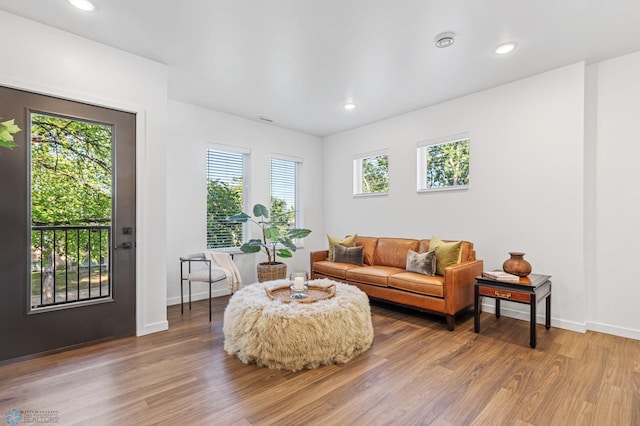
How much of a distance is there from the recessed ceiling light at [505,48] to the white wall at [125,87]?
10.9 ft

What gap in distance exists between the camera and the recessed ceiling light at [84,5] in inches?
89.4

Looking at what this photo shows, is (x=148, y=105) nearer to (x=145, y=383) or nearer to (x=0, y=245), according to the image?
(x=0, y=245)

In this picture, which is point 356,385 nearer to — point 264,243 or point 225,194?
point 264,243

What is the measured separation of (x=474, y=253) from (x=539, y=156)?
50.9 inches

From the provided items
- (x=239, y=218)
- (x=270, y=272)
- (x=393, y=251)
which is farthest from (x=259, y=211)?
(x=393, y=251)

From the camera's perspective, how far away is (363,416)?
1824 mm

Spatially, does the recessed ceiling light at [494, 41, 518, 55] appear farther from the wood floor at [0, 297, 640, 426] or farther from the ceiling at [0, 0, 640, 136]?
the wood floor at [0, 297, 640, 426]

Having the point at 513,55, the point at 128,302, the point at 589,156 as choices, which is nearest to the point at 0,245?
the point at 128,302

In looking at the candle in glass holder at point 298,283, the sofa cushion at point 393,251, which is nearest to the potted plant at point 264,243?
the sofa cushion at point 393,251

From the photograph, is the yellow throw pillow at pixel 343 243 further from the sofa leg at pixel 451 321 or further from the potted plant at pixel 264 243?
the sofa leg at pixel 451 321

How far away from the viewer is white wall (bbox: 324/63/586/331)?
3.20 m

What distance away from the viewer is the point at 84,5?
2.32m

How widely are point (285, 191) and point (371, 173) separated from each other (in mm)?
1573

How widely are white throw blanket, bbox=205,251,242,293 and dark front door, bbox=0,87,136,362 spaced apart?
1094 millimetres
